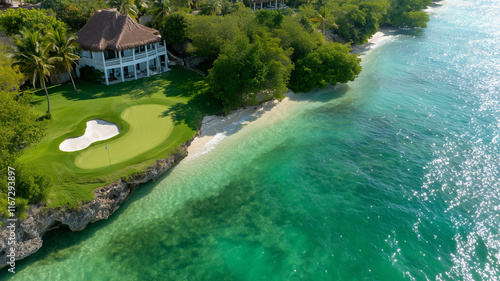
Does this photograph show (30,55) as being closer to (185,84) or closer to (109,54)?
(109,54)

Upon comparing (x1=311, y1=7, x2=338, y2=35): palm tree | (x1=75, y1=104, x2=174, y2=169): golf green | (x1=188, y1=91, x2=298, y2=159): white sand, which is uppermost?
(x1=311, y1=7, x2=338, y2=35): palm tree

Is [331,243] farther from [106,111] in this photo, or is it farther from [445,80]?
[445,80]

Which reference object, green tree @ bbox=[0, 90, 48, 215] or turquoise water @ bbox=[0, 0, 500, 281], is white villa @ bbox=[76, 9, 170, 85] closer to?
green tree @ bbox=[0, 90, 48, 215]

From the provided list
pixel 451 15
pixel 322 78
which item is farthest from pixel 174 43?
pixel 451 15

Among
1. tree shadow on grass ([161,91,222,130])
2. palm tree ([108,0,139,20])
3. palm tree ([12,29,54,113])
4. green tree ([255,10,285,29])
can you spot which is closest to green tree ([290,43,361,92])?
green tree ([255,10,285,29])

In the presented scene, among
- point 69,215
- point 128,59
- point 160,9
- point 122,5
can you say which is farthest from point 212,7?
point 69,215
